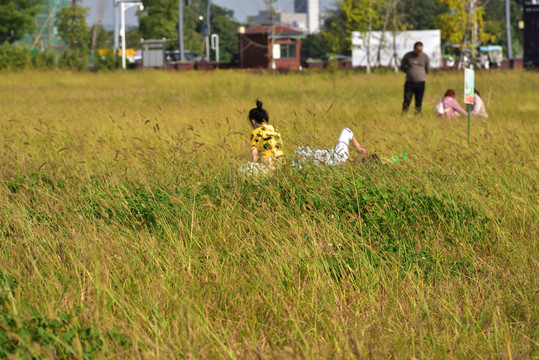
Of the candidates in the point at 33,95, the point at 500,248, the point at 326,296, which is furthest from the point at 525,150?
the point at 33,95

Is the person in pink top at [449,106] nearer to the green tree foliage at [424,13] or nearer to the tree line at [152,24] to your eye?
the tree line at [152,24]

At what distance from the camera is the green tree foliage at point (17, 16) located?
43.8 metres

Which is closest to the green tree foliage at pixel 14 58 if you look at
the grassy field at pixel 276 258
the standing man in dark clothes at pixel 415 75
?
the standing man in dark clothes at pixel 415 75

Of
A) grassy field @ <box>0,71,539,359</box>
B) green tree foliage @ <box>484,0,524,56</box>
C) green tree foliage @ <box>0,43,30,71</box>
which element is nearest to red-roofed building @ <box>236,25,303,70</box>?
green tree foliage @ <box>0,43,30,71</box>

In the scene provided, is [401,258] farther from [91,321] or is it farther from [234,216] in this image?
[91,321]

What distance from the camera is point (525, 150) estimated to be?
6727 millimetres

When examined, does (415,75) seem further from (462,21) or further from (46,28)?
(46,28)

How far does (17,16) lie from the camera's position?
4388 cm

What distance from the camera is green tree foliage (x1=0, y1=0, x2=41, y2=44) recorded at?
4384cm

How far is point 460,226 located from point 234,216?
141 centimetres

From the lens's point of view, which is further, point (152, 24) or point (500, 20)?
point (500, 20)

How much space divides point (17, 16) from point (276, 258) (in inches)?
1729

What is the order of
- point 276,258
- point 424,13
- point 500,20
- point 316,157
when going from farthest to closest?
1. point 500,20
2. point 424,13
3. point 316,157
4. point 276,258

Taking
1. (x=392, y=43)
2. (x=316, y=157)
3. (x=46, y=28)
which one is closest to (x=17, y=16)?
(x=392, y=43)
